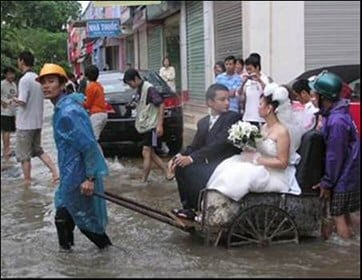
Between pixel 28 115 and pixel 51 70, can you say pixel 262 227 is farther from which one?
pixel 28 115

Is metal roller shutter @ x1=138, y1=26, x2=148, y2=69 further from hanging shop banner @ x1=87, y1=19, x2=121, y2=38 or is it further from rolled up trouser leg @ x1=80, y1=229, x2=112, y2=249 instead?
rolled up trouser leg @ x1=80, y1=229, x2=112, y2=249

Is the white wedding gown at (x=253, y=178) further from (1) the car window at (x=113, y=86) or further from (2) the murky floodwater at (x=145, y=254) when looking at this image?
(1) the car window at (x=113, y=86)

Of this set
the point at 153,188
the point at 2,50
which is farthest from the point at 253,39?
the point at 2,50

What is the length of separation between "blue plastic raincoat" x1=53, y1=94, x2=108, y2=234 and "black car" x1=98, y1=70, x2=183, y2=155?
5016 mm

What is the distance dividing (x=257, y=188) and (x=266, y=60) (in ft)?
4.63

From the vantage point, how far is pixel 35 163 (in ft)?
35.2

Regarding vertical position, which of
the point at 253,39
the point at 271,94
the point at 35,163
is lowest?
the point at 35,163

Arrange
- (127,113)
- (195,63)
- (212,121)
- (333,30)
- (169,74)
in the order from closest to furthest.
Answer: (333,30)
(212,121)
(127,113)
(195,63)
(169,74)

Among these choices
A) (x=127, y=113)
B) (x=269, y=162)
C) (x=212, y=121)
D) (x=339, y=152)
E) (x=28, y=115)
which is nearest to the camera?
(x=339, y=152)

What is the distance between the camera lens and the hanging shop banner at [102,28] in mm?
8617

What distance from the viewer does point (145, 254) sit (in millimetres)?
5180


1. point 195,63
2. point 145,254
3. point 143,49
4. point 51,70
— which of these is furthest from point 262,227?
point 143,49

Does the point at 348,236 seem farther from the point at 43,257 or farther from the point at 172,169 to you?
the point at 43,257

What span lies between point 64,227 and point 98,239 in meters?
0.27
